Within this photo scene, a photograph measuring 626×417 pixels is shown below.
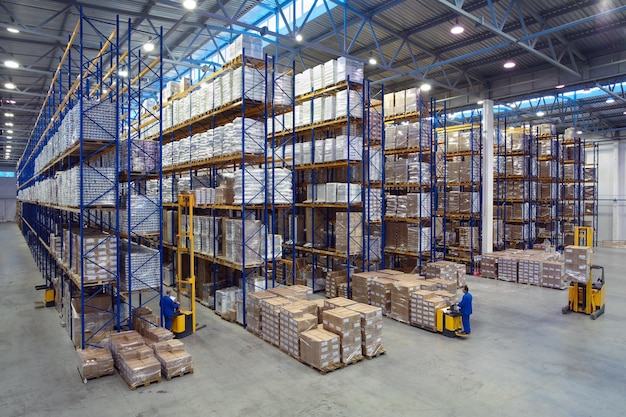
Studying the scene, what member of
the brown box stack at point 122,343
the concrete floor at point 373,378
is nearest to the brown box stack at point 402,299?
the concrete floor at point 373,378

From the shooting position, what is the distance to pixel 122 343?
22.7 ft

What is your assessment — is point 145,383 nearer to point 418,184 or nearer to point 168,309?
point 168,309

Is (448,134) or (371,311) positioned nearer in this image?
(371,311)

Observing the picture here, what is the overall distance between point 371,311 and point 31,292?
434 inches

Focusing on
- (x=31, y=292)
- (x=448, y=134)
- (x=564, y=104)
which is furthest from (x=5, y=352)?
(x=564, y=104)

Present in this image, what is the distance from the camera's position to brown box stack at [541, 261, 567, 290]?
1294cm

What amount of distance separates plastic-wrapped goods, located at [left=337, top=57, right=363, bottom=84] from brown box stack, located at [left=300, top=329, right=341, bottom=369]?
6724mm

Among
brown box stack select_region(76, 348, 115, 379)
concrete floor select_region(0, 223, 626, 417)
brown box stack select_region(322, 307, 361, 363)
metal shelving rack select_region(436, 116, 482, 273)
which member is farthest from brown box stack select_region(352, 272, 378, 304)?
brown box stack select_region(76, 348, 115, 379)

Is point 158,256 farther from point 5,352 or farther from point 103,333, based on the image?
point 5,352

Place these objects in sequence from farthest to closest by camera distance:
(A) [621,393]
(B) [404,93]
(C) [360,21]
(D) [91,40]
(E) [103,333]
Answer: (D) [91,40] < (B) [404,93] < (C) [360,21] < (E) [103,333] < (A) [621,393]

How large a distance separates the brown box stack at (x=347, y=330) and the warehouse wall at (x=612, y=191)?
2796cm

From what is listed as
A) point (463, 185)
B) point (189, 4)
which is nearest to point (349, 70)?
point (189, 4)

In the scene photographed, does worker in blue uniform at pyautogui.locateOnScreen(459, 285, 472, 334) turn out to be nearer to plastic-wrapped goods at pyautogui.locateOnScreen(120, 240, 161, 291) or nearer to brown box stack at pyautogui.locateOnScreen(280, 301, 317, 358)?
brown box stack at pyautogui.locateOnScreen(280, 301, 317, 358)

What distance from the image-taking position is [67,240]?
9312 mm
